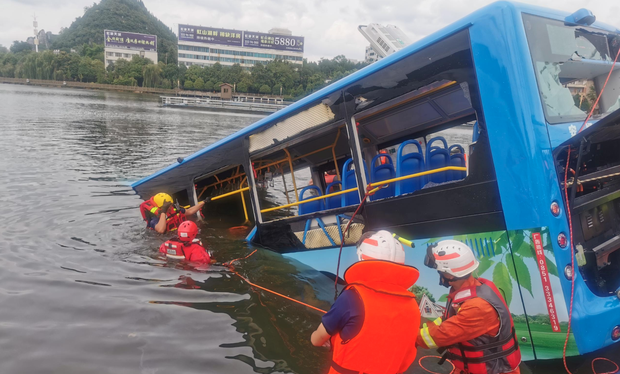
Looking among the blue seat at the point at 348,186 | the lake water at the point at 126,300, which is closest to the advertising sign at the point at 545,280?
the lake water at the point at 126,300

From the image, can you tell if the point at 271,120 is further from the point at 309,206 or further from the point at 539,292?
the point at 539,292

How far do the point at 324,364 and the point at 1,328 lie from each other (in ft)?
11.8

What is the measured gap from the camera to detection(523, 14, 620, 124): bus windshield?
3.56 m

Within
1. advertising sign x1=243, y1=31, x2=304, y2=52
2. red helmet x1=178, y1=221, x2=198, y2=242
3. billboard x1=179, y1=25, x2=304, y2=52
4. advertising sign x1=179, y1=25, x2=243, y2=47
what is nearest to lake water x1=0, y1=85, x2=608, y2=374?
red helmet x1=178, y1=221, x2=198, y2=242

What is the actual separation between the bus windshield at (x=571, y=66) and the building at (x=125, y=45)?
412 feet

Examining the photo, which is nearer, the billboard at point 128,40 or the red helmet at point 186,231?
the red helmet at point 186,231

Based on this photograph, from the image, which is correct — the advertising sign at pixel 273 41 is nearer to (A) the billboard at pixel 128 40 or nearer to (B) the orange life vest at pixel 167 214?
(A) the billboard at pixel 128 40

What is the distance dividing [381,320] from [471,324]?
82 centimetres

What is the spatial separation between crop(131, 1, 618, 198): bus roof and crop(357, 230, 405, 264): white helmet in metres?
2.02

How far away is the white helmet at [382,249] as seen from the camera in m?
2.70

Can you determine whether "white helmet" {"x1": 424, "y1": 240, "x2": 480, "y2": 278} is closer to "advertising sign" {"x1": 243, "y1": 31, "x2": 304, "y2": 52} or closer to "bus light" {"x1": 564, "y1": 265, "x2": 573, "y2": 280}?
"bus light" {"x1": 564, "y1": 265, "x2": 573, "y2": 280}

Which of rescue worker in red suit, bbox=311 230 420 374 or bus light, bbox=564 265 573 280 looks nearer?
rescue worker in red suit, bbox=311 230 420 374

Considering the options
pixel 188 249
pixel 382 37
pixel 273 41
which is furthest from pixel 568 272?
pixel 273 41

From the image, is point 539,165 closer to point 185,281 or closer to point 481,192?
point 481,192
